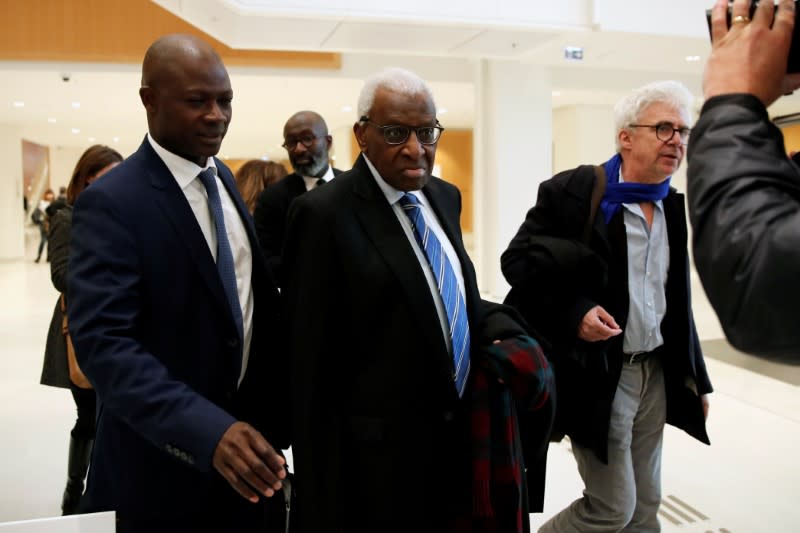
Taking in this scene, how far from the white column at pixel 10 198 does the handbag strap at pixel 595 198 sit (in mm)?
17715

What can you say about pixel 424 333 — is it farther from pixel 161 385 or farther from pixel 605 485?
pixel 605 485

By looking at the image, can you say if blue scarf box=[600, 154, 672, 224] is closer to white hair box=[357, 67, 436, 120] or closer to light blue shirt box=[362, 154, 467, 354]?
light blue shirt box=[362, 154, 467, 354]

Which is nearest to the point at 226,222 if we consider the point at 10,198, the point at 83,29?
the point at 83,29

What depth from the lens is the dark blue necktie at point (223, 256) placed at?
1.56m

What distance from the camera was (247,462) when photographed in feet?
4.16

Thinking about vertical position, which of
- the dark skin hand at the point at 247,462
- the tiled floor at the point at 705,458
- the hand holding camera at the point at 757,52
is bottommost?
the tiled floor at the point at 705,458

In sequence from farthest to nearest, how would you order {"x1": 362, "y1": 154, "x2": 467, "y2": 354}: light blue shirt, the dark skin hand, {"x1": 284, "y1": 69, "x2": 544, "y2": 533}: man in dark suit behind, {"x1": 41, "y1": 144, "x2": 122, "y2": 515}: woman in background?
{"x1": 41, "y1": 144, "x2": 122, "y2": 515}: woman in background
{"x1": 362, "y1": 154, "x2": 467, "y2": 354}: light blue shirt
{"x1": 284, "y1": 69, "x2": 544, "y2": 533}: man in dark suit behind
the dark skin hand

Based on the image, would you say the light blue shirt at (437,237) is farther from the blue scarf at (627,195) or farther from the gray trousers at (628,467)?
the gray trousers at (628,467)

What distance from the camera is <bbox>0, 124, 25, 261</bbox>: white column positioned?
16809mm

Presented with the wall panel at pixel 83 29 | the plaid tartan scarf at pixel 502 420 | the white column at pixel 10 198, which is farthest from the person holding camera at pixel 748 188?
the white column at pixel 10 198

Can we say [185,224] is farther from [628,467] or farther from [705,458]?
[705,458]


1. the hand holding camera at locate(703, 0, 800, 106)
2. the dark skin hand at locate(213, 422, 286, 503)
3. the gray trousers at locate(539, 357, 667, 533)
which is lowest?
the gray trousers at locate(539, 357, 667, 533)

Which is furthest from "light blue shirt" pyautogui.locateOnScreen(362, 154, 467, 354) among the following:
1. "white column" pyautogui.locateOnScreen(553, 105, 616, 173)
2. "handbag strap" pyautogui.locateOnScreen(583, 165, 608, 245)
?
"white column" pyautogui.locateOnScreen(553, 105, 616, 173)

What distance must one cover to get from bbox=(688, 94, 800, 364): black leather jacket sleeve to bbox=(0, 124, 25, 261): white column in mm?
18852
